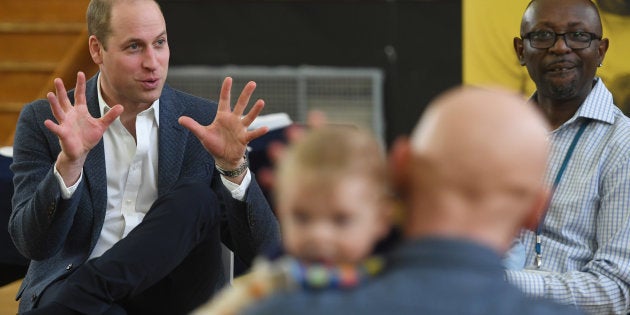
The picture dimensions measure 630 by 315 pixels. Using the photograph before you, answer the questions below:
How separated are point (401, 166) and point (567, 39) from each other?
154 cm

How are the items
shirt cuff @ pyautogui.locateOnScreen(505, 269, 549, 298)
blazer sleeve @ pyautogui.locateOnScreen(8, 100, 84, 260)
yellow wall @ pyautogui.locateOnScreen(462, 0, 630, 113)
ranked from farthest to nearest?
yellow wall @ pyautogui.locateOnScreen(462, 0, 630, 113), blazer sleeve @ pyautogui.locateOnScreen(8, 100, 84, 260), shirt cuff @ pyautogui.locateOnScreen(505, 269, 549, 298)

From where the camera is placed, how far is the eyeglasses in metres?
2.50

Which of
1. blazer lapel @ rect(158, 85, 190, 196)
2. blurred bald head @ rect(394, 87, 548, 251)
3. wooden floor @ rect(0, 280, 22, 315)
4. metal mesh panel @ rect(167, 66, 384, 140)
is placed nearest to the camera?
blurred bald head @ rect(394, 87, 548, 251)

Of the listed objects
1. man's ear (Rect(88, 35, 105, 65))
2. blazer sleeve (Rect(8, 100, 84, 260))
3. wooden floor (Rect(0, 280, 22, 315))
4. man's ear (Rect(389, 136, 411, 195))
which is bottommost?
wooden floor (Rect(0, 280, 22, 315))

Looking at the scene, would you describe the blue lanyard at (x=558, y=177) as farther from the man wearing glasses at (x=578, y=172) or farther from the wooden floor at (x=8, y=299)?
the wooden floor at (x=8, y=299)

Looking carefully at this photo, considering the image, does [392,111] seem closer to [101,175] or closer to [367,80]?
[367,80]

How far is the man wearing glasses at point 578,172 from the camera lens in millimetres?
2275

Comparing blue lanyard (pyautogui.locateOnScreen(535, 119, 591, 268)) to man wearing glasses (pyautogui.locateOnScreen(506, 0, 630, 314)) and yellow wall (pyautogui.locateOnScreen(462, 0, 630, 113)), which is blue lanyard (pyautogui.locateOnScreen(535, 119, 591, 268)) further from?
yellow wall (pyautogui.locateOnScreen(462, 0, 630, 113))

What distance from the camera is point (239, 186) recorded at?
2.48 m

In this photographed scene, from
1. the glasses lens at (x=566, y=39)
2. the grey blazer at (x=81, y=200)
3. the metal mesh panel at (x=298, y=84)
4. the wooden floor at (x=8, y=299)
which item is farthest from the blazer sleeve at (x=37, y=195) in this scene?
the metal mesh panel at (x=298, y=84)

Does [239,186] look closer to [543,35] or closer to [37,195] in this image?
[37,195]

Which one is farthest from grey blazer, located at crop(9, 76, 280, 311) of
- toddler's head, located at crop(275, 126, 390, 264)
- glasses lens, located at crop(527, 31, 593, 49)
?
toddler's head, located at crop(275, 126, 390, 264)

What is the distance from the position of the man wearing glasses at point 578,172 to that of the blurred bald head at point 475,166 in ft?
3.84

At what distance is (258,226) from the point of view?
A: 2.54 metres
